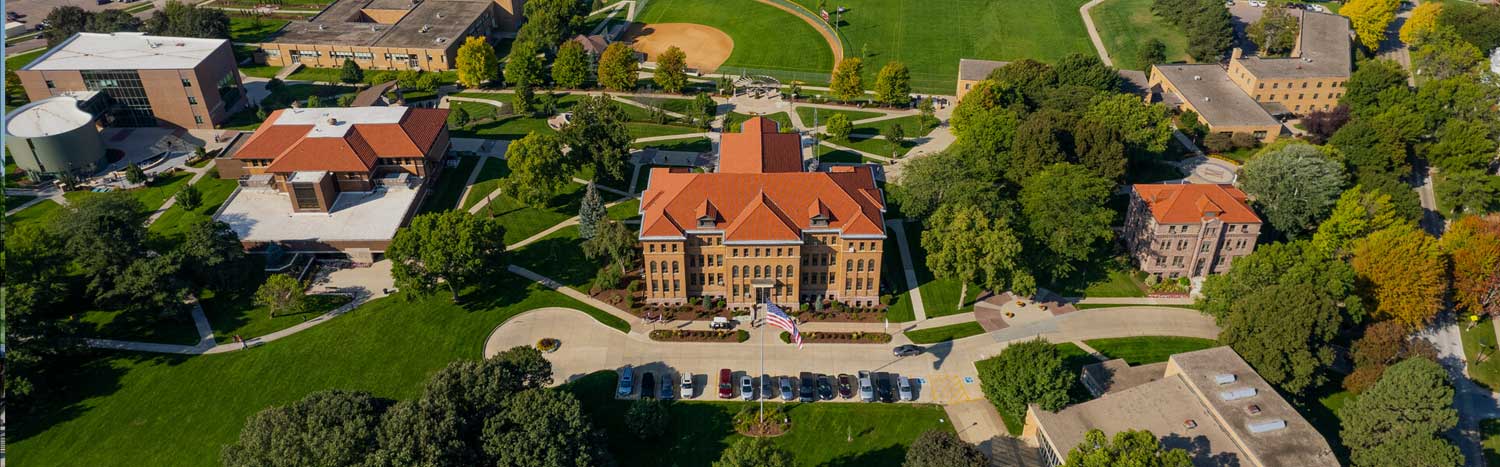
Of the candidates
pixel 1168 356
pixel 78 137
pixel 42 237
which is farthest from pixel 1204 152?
pixel 78 137

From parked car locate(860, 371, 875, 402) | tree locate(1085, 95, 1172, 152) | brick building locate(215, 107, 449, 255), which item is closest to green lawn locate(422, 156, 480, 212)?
brick building locate(215, 107, 449, 255)

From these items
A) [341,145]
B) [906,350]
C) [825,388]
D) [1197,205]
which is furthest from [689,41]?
[825,388]

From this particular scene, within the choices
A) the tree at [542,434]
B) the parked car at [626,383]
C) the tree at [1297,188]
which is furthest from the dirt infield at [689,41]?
the tree at [542,434]

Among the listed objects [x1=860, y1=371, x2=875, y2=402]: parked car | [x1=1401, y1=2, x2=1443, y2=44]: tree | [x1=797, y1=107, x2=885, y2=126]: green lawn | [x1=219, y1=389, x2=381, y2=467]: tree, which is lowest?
[x1=860, y1=371, x2=875, y2=402]: parked car

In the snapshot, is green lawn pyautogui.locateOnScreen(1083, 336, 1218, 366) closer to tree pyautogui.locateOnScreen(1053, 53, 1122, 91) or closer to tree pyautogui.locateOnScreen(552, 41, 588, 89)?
tree pyautogui.locateOnScreen(1053, 53, 1122, 91)

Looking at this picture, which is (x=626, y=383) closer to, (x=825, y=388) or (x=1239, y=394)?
(x=825, y=388)

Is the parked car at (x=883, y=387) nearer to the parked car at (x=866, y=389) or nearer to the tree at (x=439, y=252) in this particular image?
the parked car at (x=866, y=389)
